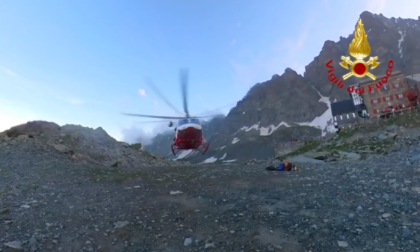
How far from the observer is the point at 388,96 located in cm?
8962

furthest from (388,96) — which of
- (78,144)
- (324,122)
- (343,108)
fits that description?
(78,144)

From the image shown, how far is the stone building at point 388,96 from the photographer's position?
87.9 meters

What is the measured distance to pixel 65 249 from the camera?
25.9 feet

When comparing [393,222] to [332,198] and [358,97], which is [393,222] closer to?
[332,198]

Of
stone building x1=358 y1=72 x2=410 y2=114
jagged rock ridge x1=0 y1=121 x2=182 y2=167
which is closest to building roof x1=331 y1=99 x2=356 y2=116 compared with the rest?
stone building x1=358 y1=72 x2=410 y2=114

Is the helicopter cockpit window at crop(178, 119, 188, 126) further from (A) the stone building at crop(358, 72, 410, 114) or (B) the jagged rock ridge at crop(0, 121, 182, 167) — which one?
(A) the stone building at crop(358, 72, 410, 114)

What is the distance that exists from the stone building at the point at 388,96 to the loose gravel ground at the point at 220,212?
282ft

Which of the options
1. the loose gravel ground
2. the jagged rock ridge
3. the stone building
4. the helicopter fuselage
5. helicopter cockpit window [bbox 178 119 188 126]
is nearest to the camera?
the loose gravel ground

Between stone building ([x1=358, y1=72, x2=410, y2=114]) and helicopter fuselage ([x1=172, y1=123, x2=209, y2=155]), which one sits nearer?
helicopter fuselage ([x1=172, y1=123, x2=209, y2=155])

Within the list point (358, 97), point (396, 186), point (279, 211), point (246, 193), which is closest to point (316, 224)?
point (279, 211)

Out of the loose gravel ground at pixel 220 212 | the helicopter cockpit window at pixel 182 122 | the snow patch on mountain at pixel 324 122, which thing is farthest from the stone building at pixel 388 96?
the loose gravel ground at pixel 220 212

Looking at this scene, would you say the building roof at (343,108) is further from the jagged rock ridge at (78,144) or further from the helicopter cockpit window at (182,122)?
the jagged rock ridge at (78,144)

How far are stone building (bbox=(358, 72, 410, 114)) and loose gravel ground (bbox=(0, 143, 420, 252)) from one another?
86.0m

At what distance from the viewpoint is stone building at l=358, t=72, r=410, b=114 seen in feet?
289
